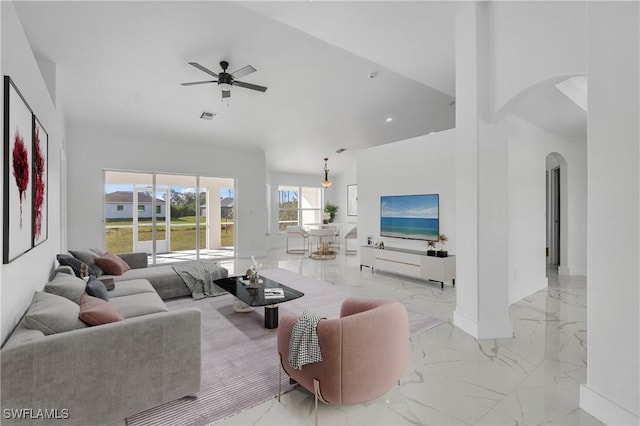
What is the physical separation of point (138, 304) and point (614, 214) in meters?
3.74

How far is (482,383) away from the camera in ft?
7.42

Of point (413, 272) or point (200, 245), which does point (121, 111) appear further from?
point (413, 272)

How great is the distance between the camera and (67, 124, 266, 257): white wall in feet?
19.2

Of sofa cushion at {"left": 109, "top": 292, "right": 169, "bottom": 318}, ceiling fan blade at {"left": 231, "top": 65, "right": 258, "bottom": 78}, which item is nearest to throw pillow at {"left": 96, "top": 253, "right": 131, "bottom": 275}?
sofa cushion at {"left": 109, "top": 292, "right": 169, "bottom": 318}

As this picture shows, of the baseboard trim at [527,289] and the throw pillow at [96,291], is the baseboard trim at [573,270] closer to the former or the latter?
the baseboard trim at [527,289]

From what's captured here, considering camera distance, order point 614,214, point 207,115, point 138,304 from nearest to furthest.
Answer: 1. point 614,214
2. point 138,304
3. point 207,115

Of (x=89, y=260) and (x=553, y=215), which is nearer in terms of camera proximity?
(x=89, y=260)

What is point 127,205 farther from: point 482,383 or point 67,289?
point 482,383

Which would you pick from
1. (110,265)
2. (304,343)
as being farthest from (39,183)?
(304,343)

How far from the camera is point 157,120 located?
589cm

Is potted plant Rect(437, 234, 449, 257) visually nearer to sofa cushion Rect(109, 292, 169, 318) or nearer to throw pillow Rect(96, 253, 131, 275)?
sofa cushion Rect(109, 292, 169, 318)

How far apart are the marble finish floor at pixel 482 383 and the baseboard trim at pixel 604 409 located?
56 mm

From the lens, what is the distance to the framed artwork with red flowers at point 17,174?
175 centimetres

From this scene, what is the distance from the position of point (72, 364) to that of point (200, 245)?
6022 mm
